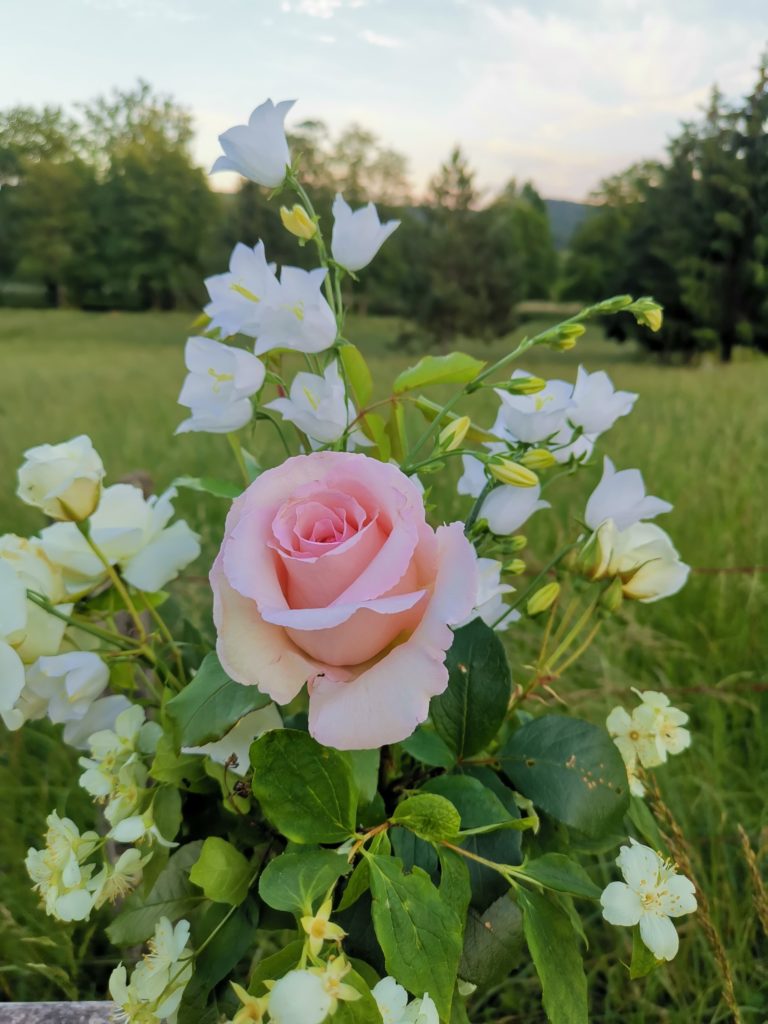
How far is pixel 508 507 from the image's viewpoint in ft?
1.31

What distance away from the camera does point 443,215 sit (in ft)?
34.3

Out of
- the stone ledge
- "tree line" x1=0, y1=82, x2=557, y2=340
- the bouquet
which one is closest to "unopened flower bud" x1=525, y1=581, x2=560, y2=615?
the bouquet

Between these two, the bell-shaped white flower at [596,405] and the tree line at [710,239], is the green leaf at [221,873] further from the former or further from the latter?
the tree line at [710,239]

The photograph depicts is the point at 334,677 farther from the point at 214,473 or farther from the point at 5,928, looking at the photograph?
the point at 214,473

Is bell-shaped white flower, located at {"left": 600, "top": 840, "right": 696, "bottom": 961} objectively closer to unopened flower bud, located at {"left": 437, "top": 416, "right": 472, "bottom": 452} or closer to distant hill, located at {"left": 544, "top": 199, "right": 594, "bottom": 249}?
unopened flower bud, located at {"left": 437, "top": 416, "right": 472, "bottom": 452}

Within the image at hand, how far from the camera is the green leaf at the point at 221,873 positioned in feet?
1.11

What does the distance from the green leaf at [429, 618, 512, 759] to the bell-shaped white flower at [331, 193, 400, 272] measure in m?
0.21

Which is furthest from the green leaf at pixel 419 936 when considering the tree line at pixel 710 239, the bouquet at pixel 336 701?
the tree line at pixel 710 239

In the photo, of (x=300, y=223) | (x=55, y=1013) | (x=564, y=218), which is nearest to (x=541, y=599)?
(x=300, y=223)

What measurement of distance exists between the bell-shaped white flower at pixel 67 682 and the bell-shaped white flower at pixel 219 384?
0.42 ft

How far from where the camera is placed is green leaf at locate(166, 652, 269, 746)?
13.1 inches

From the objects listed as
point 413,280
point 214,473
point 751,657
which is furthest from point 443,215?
point 751,657

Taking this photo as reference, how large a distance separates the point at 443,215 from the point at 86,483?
1088 cm

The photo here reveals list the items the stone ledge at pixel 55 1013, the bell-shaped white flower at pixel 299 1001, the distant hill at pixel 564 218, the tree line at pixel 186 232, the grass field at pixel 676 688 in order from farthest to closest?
the distant hill at pixel 564 218, the tree line at pixel 186 232, the grass field at pixel 676 688, the stone ledge at pixel 55 1013, the bell-shaped white flower at pixel 299 1001
